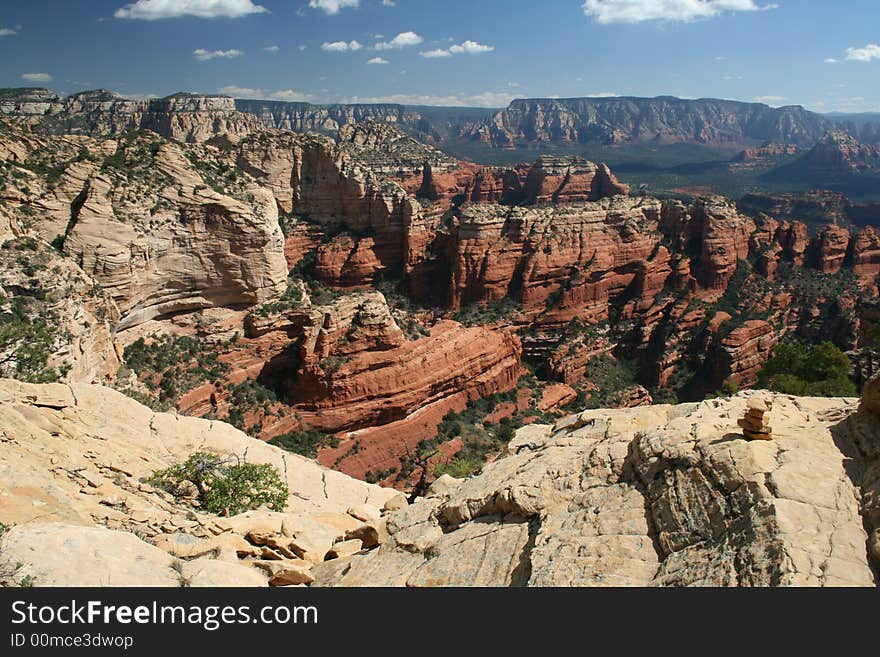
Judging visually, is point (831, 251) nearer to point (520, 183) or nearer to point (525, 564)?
point (525, 564)

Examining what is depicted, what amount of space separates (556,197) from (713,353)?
212ft

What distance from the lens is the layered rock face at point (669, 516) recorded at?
848 cm

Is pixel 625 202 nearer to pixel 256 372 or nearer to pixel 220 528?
pixel 256 372

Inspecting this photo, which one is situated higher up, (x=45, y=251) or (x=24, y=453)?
(x=45, y=251)

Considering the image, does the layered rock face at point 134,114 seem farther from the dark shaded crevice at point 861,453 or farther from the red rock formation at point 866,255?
the dark shaded crevice at point 861,453

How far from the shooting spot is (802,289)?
2308 inches

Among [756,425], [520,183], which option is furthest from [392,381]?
[520,183]

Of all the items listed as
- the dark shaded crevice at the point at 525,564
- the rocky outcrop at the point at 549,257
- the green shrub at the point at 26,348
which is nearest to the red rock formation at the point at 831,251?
the rocky outcrop at the point at 549,257

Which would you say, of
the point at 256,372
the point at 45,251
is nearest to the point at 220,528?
the point at 45,251

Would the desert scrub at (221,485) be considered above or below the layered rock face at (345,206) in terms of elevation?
below

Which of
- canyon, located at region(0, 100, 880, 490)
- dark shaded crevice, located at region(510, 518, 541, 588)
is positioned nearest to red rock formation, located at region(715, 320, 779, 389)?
canyon, located at region(0, 100, 880, 490)

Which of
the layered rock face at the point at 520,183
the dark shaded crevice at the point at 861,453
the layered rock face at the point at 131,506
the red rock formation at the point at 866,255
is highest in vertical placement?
the layered rock face at the point at 520,183

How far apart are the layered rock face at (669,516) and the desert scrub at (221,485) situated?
174 inches

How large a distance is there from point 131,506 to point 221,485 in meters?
3.17
